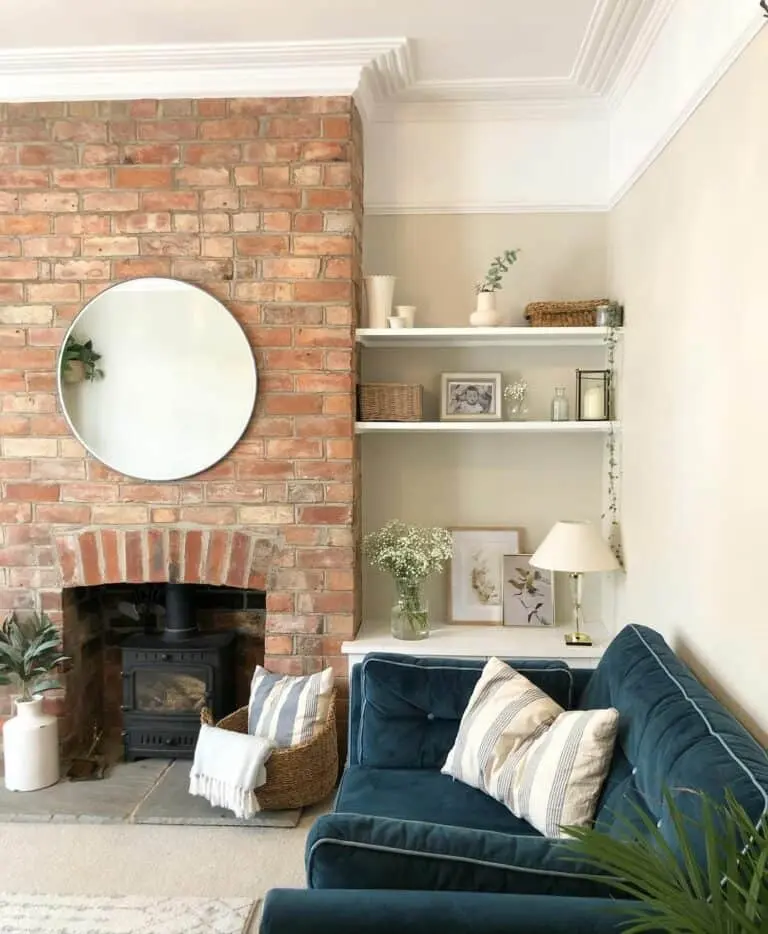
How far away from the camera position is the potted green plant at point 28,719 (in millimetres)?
3270

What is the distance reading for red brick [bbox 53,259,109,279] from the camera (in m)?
3.39

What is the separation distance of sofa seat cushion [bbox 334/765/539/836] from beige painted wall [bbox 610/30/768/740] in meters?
0.69

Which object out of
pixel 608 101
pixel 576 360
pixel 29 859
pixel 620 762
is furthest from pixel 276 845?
pixel 608 101

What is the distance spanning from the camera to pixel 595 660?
324cm

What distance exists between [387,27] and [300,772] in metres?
2.66

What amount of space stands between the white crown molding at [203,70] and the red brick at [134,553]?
174 centimetres

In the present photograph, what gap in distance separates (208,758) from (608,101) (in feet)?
9.94

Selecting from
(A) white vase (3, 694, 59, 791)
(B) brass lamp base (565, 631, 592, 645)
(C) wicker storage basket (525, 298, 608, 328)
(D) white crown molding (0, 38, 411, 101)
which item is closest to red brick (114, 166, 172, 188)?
(D) white crown molding (0, 38, 411, 101)

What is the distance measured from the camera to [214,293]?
337cm

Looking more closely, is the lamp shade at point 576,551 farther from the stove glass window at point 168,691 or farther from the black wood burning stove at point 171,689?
the stove glass window at point 168,691

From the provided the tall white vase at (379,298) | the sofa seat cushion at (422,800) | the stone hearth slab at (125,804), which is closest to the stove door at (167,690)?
the stone hearth slab at (125,804)

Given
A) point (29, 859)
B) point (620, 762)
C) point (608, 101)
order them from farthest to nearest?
point (608, 101)
point (29, 859)
point (620, 762)

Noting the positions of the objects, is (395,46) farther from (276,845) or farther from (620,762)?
(276,845)

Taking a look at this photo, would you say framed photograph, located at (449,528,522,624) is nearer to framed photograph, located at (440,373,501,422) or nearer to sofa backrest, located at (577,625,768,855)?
framed photograph, located at (440,373,501,422)
